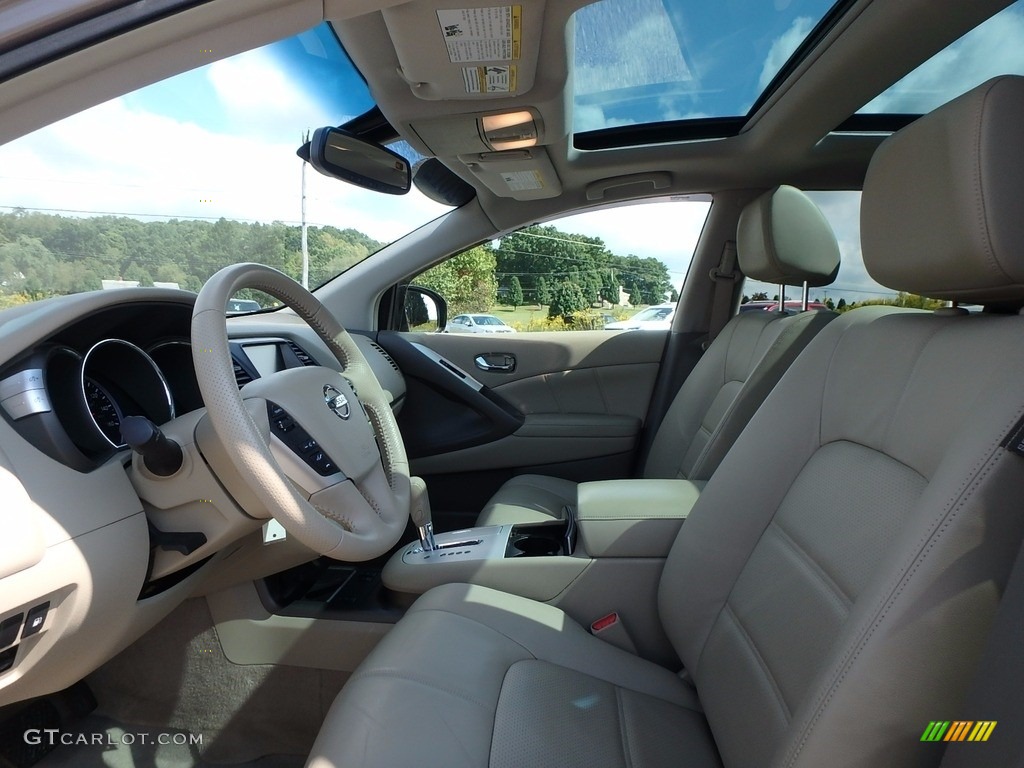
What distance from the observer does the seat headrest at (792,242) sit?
188 cm

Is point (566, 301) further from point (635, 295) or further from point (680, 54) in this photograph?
point (680, 54)

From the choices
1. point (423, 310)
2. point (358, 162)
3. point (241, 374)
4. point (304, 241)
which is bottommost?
point (241, 374)

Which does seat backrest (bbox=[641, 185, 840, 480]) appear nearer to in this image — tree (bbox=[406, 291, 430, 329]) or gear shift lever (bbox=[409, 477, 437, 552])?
gear shift lever (bbox=[409, 477, 437, 552])

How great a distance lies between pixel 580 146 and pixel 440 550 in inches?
55.2

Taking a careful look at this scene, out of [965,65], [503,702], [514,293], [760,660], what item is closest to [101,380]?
[503,702]

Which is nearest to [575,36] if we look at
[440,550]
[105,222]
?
[105,222]

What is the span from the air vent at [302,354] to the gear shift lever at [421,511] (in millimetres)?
706

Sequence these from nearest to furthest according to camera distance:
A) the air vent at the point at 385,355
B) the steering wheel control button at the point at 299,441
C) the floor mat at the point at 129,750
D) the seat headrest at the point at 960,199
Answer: the seat headrest at the point at 960,199, the steering wheel control button at the point at 299,441, the floor mat at the point at 129,750, the air vent at the point at 385,355

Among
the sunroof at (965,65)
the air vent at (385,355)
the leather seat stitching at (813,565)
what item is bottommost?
the leather seat stitching at (813,565)

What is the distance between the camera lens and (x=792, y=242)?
1887 mm

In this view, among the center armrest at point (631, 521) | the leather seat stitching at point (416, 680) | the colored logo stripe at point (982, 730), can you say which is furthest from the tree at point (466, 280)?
the colored logo stripe at point (982, 730)

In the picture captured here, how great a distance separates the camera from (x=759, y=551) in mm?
1152

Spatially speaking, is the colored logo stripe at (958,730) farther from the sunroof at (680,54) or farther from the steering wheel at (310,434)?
the sunroof at (680,54)

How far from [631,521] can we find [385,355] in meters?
1.41
